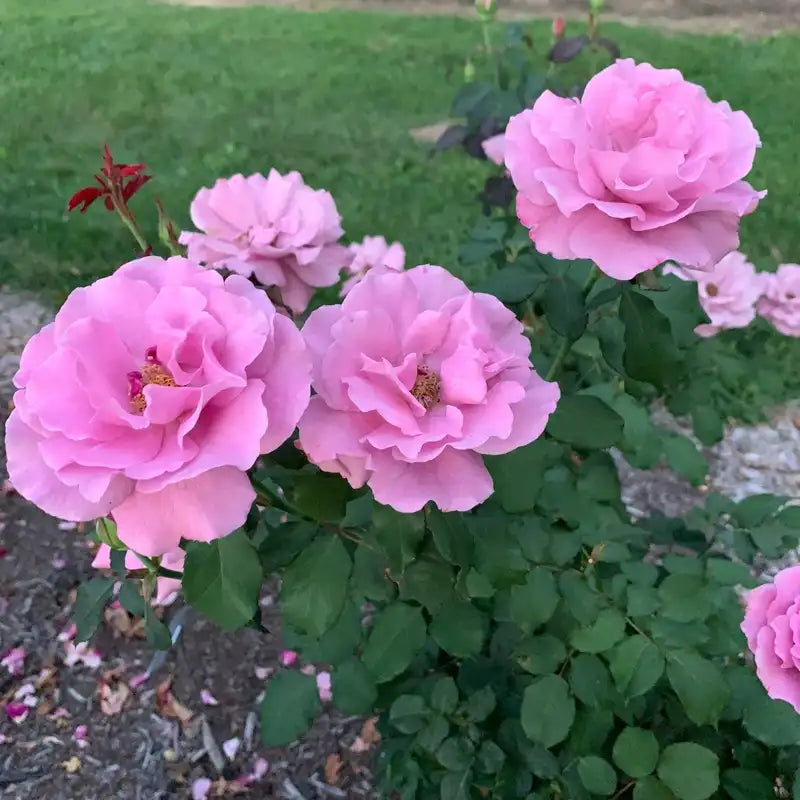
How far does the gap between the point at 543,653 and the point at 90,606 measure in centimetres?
64

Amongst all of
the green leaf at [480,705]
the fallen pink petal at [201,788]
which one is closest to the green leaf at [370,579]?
the green leaf at [480,705]

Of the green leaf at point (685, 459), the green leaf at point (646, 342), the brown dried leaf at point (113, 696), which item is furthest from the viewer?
the brown dried leaf at point (113, 696)

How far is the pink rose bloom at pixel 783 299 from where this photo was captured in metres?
1.70

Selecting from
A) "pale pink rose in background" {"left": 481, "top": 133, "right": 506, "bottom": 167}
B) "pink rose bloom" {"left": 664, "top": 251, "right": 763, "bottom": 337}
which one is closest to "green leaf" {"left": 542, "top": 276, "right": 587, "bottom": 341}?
"pale pink rose in background" {"left": 481, "top": 133, "right": 506, "bottom": 167}

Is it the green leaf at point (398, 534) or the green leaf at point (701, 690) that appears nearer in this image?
the green leaf at point (398, 534)

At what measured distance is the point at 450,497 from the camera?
2.09 ft

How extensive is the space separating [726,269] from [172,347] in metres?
1.30

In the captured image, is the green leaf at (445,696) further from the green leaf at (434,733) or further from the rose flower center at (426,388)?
the rose flower center at (426,388)

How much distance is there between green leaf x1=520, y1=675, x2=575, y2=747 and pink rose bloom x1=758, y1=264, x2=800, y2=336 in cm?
96

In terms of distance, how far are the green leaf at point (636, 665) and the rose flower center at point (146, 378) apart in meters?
0.78

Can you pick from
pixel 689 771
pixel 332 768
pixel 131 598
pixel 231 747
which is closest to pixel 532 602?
pixel 689 771

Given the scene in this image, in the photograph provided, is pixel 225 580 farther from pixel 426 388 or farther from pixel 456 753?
pixel 456 753

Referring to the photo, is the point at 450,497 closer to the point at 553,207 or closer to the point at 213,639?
the point at 553,207

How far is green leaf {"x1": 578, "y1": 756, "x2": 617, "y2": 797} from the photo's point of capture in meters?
1.16
